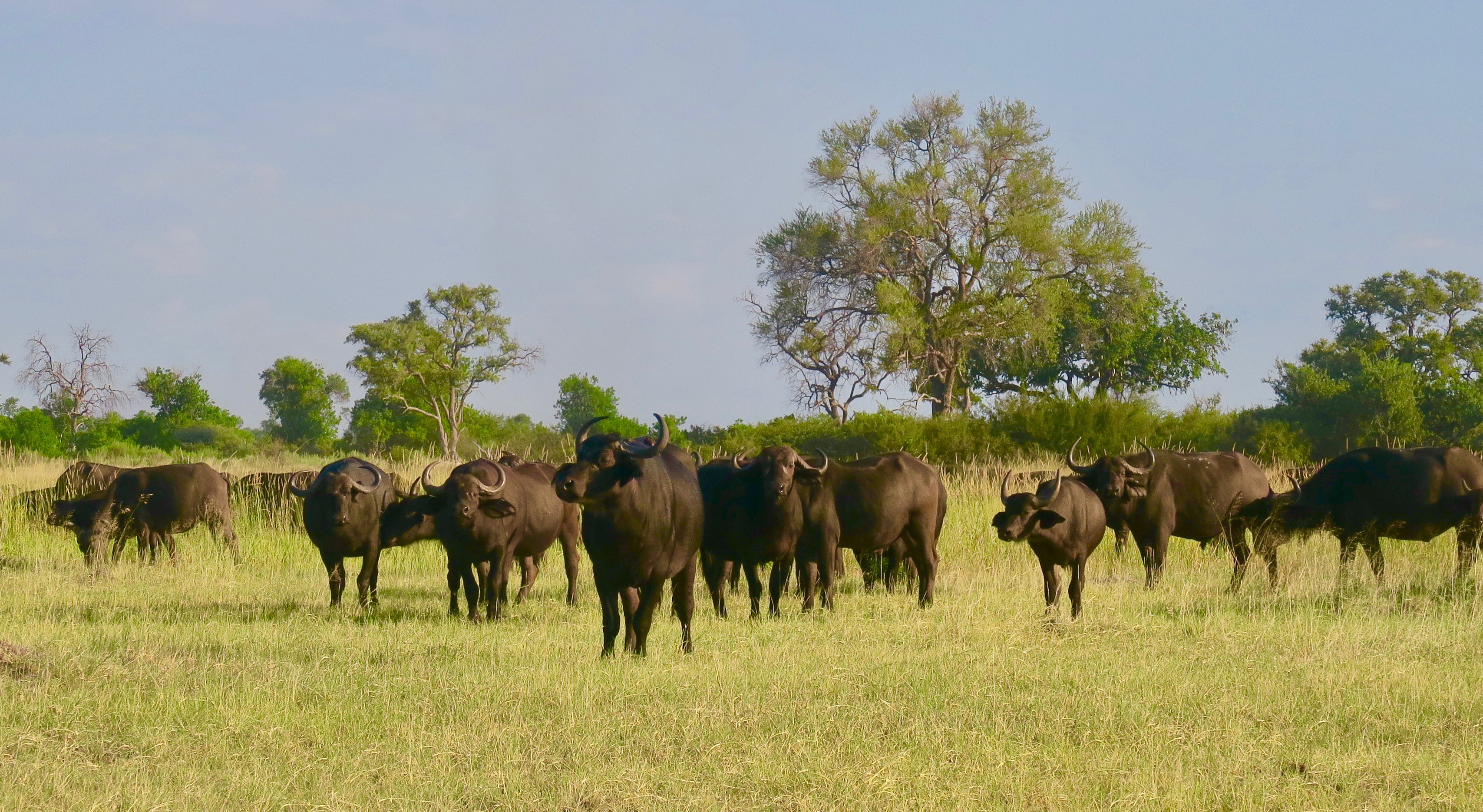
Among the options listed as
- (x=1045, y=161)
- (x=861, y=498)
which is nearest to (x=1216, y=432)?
(x=1045, y=161)

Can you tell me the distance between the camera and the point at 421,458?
25.9 meters

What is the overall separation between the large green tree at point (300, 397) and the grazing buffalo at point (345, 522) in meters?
74.4

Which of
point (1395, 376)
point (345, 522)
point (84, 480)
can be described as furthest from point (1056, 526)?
point (1395, 376)

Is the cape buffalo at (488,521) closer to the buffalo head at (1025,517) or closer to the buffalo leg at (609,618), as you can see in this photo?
the buffalo leg at (609,618)

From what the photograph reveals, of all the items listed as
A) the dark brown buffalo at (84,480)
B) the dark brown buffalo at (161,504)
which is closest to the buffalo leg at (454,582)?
the dark brown buffalo at (161,504)

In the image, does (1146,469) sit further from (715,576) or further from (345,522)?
(345,522)

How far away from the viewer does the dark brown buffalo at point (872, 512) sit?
11.5 m

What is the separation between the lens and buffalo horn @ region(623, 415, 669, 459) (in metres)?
8.20

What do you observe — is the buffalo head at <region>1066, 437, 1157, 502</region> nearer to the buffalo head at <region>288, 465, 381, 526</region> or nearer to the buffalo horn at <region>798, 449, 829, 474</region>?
the buffalo horn at <region>798, 449, 829, 474</region>

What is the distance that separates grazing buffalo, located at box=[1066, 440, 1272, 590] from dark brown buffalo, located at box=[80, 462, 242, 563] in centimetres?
974

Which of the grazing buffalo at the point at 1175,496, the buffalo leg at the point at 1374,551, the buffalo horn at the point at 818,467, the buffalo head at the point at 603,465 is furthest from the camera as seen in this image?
the grazing buffalo at the point at 1175,496

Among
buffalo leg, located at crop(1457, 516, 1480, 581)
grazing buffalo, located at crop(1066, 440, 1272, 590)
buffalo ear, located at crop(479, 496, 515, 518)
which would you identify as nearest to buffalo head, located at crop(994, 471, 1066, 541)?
grazing buffalo, located at crop(1066, 440, 1272, 590)

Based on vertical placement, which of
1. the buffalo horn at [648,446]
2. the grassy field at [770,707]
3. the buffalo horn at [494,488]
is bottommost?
the grassy field at [770,707]

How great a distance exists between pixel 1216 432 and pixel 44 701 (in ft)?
102
